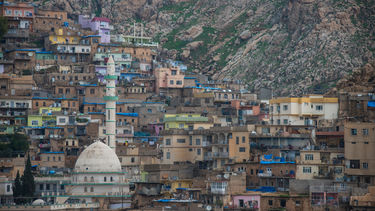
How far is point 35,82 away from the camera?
5965 inches

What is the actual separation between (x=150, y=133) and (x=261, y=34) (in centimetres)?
3144

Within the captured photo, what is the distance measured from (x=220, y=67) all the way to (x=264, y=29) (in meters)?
7.01

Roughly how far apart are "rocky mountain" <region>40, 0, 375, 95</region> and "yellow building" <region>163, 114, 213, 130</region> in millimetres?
21003

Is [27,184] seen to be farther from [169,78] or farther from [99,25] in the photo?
[99,25]

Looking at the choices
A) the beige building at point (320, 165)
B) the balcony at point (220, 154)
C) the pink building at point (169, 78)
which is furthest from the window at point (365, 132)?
the pink building at point (169, 78)

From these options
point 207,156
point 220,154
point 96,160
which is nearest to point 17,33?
point 96,160

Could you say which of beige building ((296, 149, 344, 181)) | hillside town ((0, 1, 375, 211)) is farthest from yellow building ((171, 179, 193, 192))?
beige building ((296, 149, 344, 181))

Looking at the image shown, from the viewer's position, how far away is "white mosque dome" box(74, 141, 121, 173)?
121 metres

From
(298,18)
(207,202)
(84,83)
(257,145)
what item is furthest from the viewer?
(298,18)

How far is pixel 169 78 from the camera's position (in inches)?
6088

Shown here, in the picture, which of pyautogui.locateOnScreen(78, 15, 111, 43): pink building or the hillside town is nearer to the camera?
the hillside town

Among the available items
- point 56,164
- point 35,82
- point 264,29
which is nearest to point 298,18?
point 264,29

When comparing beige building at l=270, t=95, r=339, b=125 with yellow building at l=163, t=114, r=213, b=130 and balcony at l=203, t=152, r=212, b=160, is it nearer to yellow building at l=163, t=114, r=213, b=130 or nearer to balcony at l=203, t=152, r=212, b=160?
yellow building at l=163, t=114, r=213, b=130

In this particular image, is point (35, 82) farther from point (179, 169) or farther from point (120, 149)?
point (179, 169)
